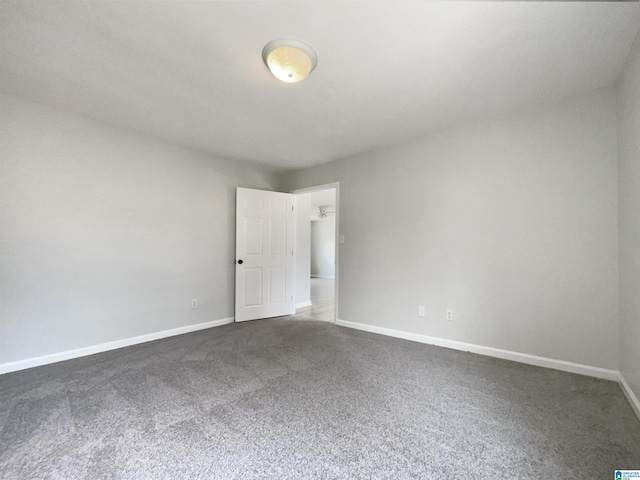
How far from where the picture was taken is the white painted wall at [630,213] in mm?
1840

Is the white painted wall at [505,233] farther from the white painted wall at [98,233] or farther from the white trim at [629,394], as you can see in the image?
the white painted wall at [98,233]

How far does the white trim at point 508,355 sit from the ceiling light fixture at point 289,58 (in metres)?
3.00

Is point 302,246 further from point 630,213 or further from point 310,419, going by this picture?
point 630,213

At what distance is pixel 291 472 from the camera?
134cm

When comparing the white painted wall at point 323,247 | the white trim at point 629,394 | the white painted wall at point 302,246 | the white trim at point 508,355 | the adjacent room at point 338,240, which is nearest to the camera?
the adjacent room at point 338,240

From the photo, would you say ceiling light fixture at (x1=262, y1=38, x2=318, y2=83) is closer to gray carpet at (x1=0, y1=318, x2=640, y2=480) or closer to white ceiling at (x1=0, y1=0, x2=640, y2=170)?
white ceiling at (x1=0, y1=0, x2=640, y2=170)

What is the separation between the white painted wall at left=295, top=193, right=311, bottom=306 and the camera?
5.30 m

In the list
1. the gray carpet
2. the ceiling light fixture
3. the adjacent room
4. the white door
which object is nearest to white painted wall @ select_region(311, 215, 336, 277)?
the white door

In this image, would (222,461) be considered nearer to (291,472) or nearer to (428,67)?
(291,472)

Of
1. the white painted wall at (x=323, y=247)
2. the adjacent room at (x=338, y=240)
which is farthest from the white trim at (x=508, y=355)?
the white painted wall at (x=323, y=247)

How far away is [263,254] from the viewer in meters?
4.44

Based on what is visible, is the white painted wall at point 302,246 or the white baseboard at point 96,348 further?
the white painted wall at point 302,246

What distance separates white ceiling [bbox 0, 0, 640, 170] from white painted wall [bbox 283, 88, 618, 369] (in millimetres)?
358

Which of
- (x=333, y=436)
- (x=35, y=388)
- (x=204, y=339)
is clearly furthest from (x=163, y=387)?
(x=333, y=436)
